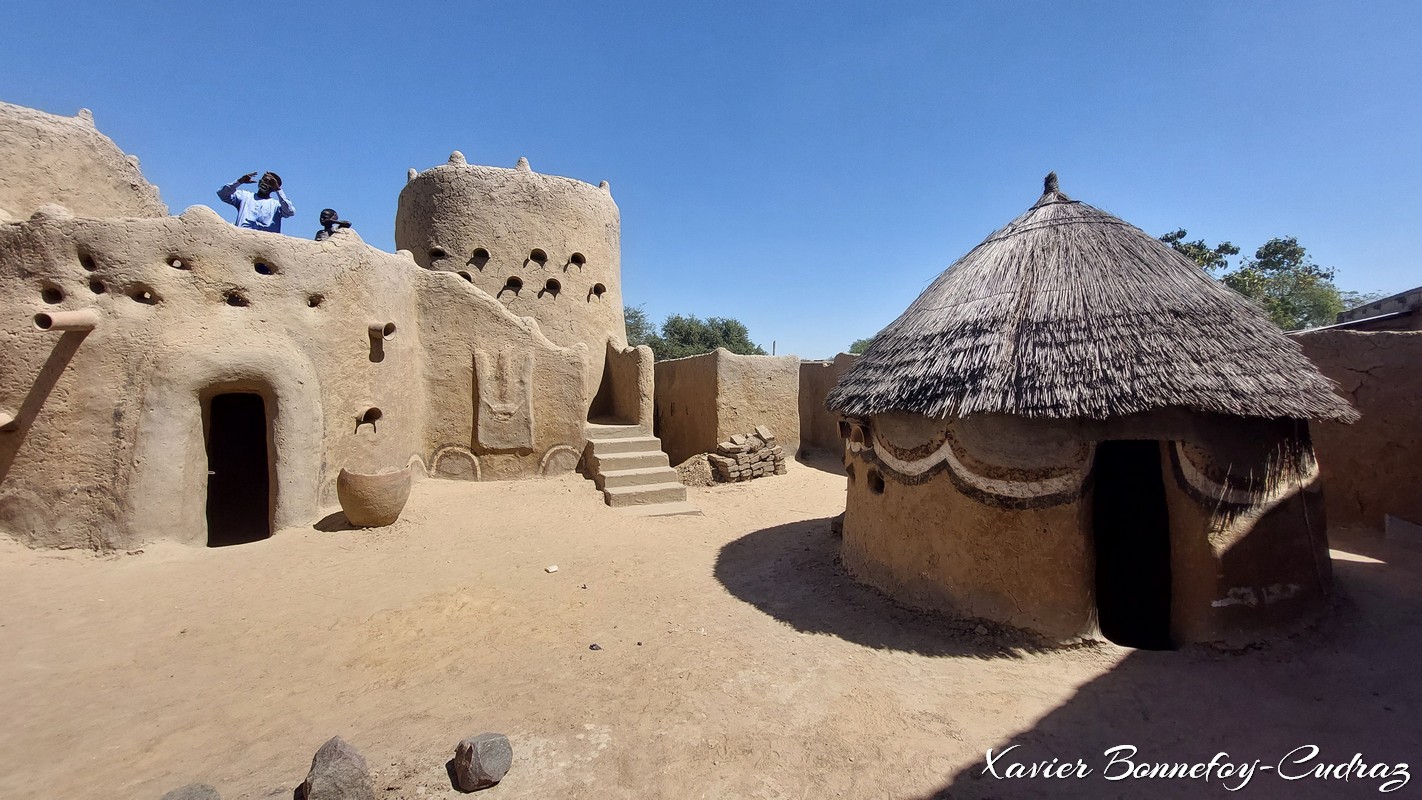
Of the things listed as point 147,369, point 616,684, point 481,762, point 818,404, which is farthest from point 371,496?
point 818,404

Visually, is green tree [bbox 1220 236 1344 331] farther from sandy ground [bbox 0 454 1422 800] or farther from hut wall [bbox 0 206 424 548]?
hut wall [bbox 0 206 424 548]

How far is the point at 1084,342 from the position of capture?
14.3ft

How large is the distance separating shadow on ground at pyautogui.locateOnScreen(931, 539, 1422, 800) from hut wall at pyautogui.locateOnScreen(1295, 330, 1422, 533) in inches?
105

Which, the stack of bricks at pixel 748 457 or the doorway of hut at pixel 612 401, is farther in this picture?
the doorway of hut at pixel 612 401

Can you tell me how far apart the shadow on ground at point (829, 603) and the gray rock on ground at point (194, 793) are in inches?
143

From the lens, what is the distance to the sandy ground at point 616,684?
2.97 m

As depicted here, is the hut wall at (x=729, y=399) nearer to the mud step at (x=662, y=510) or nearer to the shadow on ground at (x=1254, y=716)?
the mud step at (x=662, y=510)

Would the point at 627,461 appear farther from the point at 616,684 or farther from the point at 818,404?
the point at 616,684

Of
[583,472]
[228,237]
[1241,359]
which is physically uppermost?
[228,237]

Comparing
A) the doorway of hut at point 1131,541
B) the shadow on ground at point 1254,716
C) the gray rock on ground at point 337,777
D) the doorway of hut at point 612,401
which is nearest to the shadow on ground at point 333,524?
the gray rock on ground at point 337,777

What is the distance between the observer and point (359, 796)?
2611 millimetres

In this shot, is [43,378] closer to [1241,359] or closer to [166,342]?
[166,342]

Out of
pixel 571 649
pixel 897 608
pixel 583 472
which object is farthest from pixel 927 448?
pixel 583 472

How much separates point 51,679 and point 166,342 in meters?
3.63
